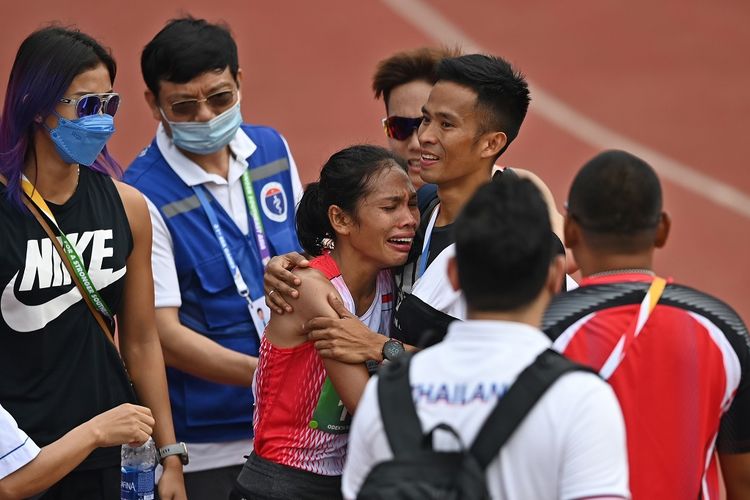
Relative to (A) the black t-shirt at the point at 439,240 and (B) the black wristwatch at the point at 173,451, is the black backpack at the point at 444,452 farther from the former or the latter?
(B) the black wristwatch at the point at 173,451

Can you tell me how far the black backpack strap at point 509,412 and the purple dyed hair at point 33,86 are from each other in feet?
7.00

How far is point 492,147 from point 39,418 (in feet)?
5.89

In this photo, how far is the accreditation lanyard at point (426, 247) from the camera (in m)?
4.34

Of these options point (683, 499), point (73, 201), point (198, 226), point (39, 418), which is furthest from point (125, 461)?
point (683, 499)

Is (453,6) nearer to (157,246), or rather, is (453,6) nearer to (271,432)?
(157,246)

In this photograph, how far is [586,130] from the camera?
14.5m

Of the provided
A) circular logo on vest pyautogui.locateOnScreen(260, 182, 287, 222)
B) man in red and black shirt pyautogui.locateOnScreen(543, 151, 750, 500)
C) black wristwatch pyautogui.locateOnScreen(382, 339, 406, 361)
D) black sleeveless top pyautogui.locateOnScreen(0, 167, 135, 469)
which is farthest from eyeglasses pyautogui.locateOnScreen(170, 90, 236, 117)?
man in red and black shirt pyautogui.locateOnScreen(543, 151, 750, 500)

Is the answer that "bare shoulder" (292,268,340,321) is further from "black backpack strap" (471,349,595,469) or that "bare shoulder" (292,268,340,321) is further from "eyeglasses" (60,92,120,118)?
"black backpack strap" (471,349,595,469)

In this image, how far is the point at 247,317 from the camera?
538cm

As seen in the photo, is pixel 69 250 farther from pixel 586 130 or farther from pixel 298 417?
pixel 586 130

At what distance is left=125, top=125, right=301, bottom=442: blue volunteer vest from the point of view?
17.5ft

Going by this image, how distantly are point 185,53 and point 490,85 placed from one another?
60.9 inches

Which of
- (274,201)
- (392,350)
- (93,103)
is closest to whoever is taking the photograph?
(392,350)

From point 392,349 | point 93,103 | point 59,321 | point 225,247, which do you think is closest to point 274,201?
point 225,247
